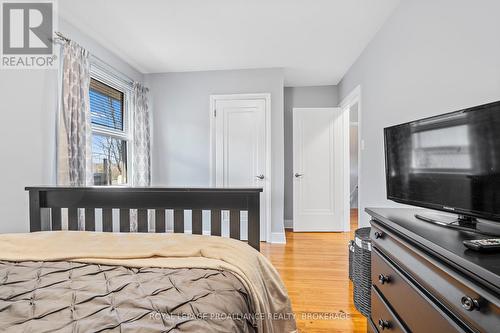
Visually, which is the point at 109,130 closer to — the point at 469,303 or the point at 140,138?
the point at 140,138

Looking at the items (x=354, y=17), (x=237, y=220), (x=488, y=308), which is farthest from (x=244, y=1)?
(x=488, y=308)

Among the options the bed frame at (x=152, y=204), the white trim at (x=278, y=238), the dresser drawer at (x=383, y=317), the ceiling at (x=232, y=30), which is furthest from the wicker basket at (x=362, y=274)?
the ceiling at (x=232, y=30)

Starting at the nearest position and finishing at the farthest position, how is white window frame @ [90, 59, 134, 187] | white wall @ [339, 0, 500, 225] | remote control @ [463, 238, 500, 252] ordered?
remote control @ [463, 238, 500, 252] < white wall @ [339, 0, 500, 225] < white window frame @ [90, 59, 134, 187]

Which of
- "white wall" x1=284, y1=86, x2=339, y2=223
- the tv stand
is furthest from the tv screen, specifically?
"white wall" x1=284, y1=86, x2=339, y2=223

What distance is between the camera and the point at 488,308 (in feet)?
2.14

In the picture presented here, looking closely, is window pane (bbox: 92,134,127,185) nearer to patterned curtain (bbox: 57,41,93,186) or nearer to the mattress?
patterned curtain (bbox: 57,41,93,186)

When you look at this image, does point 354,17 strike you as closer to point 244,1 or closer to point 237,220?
point 244,1

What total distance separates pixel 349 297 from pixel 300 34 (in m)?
2.55

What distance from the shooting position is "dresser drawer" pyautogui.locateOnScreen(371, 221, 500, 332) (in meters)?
0.65

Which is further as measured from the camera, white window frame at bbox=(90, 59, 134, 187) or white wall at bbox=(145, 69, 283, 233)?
white wall at bbox=(145, 69, 283, 233)

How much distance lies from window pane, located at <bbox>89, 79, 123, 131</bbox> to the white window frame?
0.16ft

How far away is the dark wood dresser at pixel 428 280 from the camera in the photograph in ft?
2.23

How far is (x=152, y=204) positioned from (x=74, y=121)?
137 centimetres

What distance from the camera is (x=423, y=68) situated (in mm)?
1889
